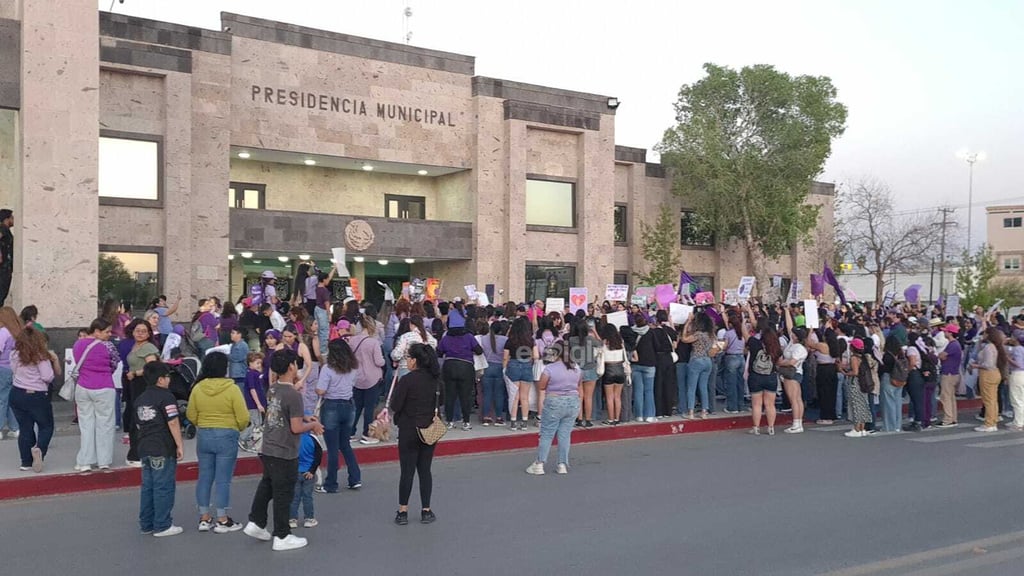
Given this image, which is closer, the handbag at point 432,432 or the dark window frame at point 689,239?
the handbag at point 432,432

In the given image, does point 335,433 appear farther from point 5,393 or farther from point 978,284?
point 978,284

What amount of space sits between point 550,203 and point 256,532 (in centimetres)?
2446

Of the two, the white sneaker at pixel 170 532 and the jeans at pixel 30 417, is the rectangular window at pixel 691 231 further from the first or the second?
the white sneaker at pixel 170 532

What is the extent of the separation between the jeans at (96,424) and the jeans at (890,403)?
39.5 ft

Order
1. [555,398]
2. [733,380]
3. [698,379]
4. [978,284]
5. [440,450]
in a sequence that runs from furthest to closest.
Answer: [978,284] < [733,380] < [698,379] < [440,450] < [555,398]

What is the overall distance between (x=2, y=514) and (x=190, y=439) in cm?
360

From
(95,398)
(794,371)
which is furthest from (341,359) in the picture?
(794,371)

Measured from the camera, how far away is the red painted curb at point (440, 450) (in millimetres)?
9969

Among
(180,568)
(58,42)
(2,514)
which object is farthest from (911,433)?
(58,42)

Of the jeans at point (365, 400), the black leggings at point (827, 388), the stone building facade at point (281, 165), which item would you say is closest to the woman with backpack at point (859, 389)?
the black leggings at point (827, 388)

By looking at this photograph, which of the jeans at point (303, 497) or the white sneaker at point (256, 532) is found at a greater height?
the jeans at point (303, 497)

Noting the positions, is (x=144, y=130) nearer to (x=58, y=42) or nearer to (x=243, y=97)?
(x=243, y=97)

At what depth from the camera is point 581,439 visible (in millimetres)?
14398

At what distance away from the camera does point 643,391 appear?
50.8 ft
